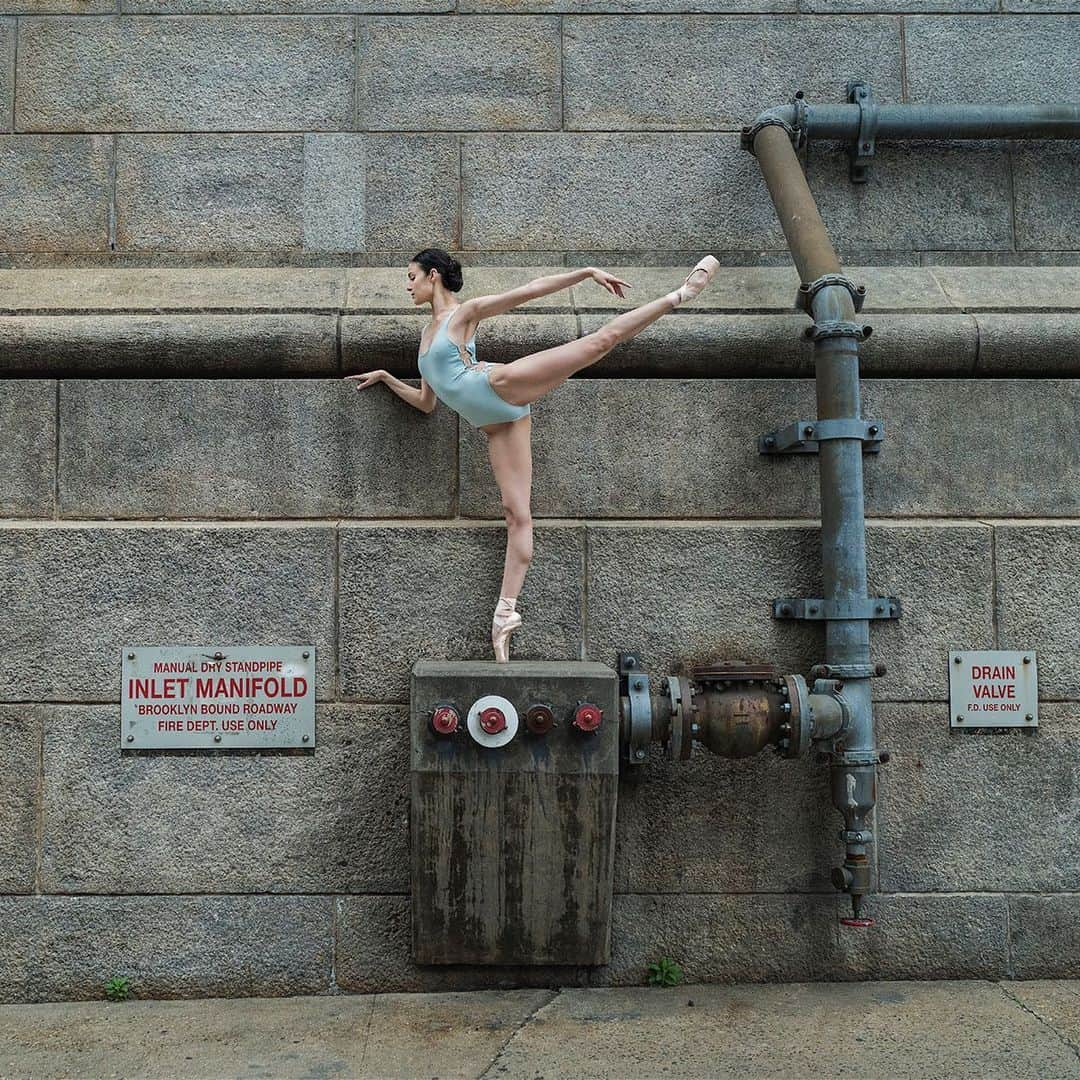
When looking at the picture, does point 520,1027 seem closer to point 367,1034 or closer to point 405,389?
point 367,1034

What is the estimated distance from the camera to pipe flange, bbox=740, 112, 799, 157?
619 cm

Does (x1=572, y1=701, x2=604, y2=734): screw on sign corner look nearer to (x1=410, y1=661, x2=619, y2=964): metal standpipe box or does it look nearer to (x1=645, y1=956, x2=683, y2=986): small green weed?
(x1=410, y1=661, x2=619, y2=964): metal standpipe box

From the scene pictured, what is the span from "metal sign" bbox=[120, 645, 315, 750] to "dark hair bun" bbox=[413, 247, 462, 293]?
2.04 metres

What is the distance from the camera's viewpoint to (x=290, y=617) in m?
5.73

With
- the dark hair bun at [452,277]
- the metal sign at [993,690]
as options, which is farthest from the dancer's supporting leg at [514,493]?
the metal sign at [993,690]

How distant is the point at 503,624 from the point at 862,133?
3537mm

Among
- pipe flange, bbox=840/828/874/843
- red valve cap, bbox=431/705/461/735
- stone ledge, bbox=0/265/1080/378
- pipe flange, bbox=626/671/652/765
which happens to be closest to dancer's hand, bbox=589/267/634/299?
stone ledge, bbox=0/265/1080/378

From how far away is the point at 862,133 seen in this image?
6.30m

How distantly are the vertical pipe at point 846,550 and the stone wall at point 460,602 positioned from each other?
0.82 feet

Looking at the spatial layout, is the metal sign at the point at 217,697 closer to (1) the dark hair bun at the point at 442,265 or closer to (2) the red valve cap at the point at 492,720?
(2) the red valve cap at the point at 492,720

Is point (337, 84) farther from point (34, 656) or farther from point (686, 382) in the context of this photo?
point (34, 656)

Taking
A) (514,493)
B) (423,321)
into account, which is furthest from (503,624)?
(423,321)

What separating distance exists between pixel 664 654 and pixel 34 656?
129 inches

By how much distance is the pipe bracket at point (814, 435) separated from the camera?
5602 mm
